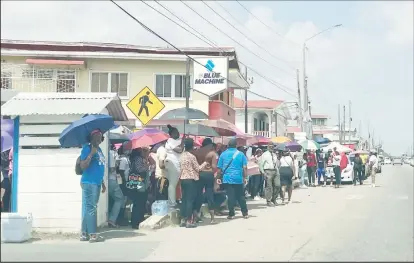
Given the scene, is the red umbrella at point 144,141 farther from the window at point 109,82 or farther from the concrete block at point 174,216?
the window at point 109,82

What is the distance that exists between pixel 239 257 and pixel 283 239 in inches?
88.2

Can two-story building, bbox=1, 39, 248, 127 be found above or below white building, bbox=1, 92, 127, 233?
above

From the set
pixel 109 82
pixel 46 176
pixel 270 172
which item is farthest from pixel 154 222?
pixel 109 82

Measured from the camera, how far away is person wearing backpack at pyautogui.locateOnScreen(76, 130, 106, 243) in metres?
10.4

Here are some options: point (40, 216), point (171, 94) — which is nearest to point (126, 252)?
point (40, 216)

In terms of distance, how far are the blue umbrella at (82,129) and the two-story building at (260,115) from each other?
44511 millimetres

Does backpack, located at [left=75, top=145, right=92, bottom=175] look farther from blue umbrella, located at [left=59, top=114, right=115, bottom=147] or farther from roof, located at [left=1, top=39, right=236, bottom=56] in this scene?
roof, located at [left=1, top=39, right=236, bottom=56]

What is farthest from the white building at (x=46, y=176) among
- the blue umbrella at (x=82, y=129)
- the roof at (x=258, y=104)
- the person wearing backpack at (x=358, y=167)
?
the roof at (x=258, y=104)

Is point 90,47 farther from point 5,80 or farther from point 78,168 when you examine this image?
point 78,168

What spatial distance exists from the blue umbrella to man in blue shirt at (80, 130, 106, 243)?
14 cm

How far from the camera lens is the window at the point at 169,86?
32.2 m

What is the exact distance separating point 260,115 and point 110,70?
2951 centimetres

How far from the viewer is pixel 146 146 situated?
13.2 metres

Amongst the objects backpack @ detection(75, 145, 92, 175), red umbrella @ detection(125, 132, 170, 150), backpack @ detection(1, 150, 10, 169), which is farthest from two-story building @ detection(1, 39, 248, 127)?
backpack @ detection(75, 145, 92, 175)
